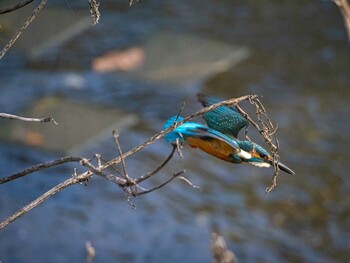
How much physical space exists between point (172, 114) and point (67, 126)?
61cm

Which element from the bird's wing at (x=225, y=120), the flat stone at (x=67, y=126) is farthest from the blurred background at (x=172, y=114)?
the bird's wing at (x=225, y=120)

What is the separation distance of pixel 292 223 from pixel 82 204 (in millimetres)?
1055

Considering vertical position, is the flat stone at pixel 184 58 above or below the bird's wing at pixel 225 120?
below

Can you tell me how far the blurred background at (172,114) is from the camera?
409cm

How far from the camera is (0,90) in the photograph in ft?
17.7

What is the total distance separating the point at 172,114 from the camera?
505 cm

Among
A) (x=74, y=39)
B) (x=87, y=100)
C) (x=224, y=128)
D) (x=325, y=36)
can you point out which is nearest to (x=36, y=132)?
(x=87, y=100)

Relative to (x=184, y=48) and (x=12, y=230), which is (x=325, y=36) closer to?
(x=184, y=48)

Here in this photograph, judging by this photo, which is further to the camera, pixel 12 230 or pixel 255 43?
pixel 255 43

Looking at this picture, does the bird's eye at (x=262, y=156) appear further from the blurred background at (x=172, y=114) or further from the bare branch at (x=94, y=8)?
the blurred background at (x=172, y=114)

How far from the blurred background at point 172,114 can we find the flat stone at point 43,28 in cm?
1

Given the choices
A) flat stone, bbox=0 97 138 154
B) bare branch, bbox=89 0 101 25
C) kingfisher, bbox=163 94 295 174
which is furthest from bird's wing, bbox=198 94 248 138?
flat stone, bbox=0 97 138 154

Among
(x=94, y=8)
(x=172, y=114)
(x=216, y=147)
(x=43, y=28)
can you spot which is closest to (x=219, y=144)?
(x=216, y=147)

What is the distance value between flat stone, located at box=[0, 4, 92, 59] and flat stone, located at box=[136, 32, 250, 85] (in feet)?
2.09
